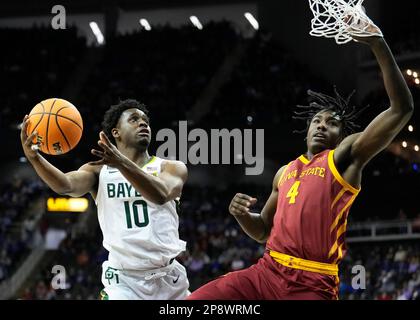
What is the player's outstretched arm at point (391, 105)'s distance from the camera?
3512mm

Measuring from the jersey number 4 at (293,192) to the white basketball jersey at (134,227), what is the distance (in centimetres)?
88

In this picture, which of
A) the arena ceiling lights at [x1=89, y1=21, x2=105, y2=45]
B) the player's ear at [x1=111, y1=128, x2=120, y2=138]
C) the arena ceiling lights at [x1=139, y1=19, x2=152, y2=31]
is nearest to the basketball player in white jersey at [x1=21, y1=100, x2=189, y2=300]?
the player's ear at [x1=111, y1=128, x2=120, y2=138]

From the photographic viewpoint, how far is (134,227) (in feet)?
14.1

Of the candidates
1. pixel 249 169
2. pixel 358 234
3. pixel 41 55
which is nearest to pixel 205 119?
pixel 249 169

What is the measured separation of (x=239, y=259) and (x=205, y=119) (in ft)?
13.5

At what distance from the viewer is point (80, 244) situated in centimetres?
1552

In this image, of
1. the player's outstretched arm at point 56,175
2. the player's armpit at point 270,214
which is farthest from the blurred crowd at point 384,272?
the player's outstretched arm at point 56,175

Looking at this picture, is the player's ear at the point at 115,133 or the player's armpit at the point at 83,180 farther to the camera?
the player's ear at the point at 115,133

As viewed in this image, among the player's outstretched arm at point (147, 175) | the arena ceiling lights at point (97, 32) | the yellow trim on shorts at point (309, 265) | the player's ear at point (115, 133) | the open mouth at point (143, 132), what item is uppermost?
the arena ceiling lights at point (97, 32)

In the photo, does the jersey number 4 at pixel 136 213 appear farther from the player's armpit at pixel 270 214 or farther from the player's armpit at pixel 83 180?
the player's armpit at pixel 270 214

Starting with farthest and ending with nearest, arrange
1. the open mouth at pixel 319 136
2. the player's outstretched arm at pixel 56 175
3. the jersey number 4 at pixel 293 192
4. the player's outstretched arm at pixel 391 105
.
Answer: the player's outstretched arm at pixel 56 175
the open mouth at pixel 319 136
the jersey number 4 at pixel 293 192
the player's outstretched arm at pixel 391 105

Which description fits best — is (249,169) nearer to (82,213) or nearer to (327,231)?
(82,213)

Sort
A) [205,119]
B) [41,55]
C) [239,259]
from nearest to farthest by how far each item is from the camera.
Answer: [239,259], [205,119], [41,55]

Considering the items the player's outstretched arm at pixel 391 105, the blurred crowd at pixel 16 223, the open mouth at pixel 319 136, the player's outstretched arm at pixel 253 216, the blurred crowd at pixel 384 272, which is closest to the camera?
the player's outstretched arm at pixel 391 105
